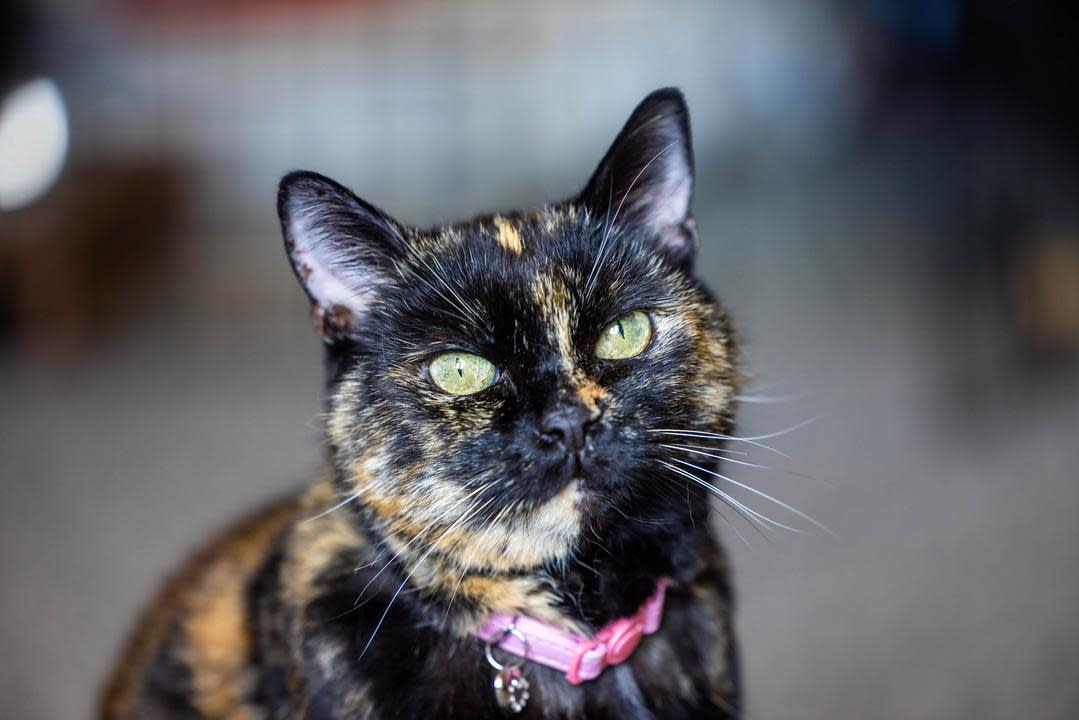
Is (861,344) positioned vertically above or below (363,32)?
below

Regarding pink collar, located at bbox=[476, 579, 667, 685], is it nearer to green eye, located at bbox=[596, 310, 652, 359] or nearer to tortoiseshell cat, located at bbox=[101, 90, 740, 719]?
tortoiseshell cat, located at bbox=[101, 90, 740, 719]

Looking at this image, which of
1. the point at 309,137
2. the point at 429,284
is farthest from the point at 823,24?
the point at 429,284

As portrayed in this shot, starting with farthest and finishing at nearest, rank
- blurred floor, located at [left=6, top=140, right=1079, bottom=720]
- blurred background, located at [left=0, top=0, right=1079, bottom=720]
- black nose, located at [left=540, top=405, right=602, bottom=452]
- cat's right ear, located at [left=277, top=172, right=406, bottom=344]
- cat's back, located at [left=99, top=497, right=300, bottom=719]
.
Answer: blurred background, located at [left=0, top=0, right=1079, bottom=720]
blurred floor, located at [left=6, top=140, right=1079, bottom=720]
cat's back, located at [left=99, top=497, right=300, bottom=719]
cat's right ear, located at [left=277, top=172, right=406, bottom=344]
black nose, located at [left=540, top=405, right=602, bottom=452]

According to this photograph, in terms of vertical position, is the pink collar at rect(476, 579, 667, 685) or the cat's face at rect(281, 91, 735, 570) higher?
the cat's face at rect(281, 91, 735, 570)

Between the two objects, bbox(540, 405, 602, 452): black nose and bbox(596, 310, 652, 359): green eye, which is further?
bbox(596, 310, 652, 359): green eye

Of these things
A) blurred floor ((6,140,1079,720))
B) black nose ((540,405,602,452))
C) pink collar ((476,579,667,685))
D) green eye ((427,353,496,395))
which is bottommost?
blurred floor ((6,140,1079,720))

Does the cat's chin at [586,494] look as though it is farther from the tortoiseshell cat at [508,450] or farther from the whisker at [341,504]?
the whisker at [341,504]

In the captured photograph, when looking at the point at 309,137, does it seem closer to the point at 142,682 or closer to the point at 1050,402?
the point at 1050,402

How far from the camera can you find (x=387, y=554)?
40.8 inches

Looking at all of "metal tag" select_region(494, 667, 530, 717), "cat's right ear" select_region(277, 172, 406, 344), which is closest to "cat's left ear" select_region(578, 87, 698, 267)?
"cat's right ear" select_region(277, 172, 406, 344)

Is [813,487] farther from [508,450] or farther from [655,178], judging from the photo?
[508,450]

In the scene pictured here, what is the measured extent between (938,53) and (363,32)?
3.03 meters

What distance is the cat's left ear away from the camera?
109 centimetres

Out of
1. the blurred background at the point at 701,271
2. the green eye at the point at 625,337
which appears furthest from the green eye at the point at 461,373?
the blurred background at the point at 701,271
